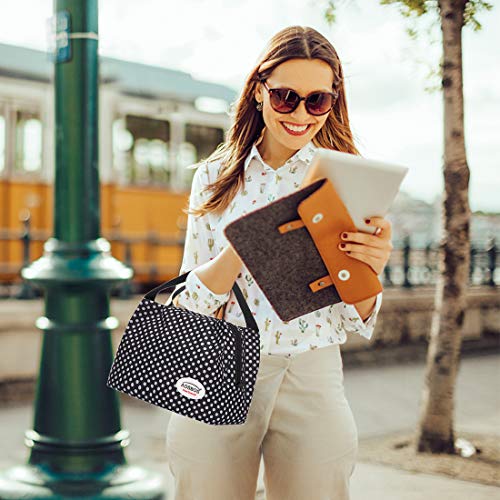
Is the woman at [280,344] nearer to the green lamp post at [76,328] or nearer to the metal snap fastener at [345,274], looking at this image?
the metal snap fastener at [345,274]

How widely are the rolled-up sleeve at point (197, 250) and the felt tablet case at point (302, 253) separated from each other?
174 mm

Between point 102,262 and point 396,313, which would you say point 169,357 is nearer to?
point 102,262

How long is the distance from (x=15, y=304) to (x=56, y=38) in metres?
4.82

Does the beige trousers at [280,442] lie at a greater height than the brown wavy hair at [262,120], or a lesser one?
lesser

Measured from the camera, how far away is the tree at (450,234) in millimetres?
6090

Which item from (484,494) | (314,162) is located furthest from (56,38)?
(484,494)

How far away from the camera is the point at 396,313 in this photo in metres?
11.2

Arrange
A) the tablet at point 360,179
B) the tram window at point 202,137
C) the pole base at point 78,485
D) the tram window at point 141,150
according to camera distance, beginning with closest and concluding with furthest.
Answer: the tablet at point 360,179 < the pole base at point 78,485 < the tram window at point 141,150 < the tram window at point 202,137

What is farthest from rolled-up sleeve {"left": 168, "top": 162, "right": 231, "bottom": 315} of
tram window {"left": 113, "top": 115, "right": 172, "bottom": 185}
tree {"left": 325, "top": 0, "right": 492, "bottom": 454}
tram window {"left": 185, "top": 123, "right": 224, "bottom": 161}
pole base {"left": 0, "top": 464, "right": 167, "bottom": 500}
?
tram window {"left": 185, "top": 123, "right": 224, "bottom": 161}

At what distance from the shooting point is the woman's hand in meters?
2.10

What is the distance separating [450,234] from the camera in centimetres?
615

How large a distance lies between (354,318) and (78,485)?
6.25 feet

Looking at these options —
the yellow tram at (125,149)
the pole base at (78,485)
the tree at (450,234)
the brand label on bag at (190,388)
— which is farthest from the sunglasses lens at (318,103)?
the yellow tram at (125,149)

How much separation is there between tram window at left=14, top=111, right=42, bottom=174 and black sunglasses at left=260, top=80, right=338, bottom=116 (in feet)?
32.9
